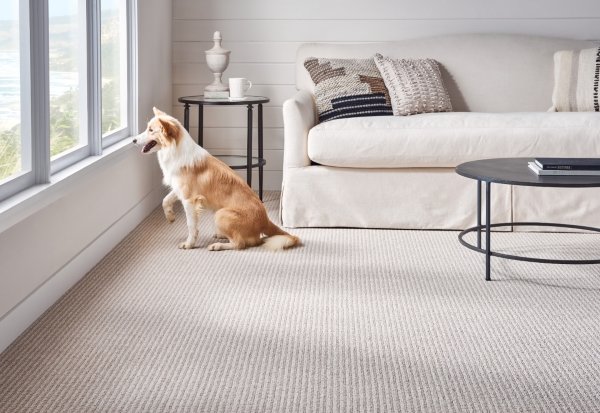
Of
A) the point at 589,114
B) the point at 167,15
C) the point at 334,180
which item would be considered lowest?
the point at 334,180

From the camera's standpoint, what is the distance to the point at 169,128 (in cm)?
391

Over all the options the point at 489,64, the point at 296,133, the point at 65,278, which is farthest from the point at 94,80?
the point at 489,64

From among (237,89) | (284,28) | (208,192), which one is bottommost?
(208,192)

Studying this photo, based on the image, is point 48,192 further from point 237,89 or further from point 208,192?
point 237,89

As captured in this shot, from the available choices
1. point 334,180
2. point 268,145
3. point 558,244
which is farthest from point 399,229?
point 268,145

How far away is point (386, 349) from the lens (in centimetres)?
268

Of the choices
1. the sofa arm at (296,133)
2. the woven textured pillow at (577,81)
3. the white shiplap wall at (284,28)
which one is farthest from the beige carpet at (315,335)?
the white shiplap wall at (284,28)

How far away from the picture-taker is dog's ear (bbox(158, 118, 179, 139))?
153 inches

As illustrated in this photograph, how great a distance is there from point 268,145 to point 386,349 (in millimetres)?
2942

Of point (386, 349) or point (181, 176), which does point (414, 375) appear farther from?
point (181, 176)

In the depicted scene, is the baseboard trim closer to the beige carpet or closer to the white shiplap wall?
the beige carpet

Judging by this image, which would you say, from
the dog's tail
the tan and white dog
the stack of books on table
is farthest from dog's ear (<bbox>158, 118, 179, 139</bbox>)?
the stack of books on table

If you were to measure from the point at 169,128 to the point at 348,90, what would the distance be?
1.11 m

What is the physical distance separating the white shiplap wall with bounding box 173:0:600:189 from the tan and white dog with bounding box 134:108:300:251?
59.2 inches
